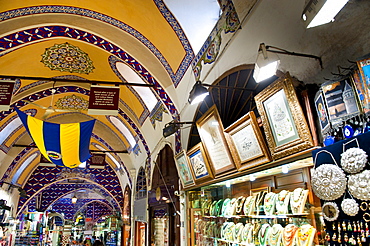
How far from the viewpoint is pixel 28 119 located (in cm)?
622

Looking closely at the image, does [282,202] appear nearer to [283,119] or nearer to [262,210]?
[262,210]

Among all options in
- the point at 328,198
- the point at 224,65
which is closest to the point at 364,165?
the point at 328,198

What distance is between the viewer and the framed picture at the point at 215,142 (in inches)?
163

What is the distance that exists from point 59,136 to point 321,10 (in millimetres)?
6156

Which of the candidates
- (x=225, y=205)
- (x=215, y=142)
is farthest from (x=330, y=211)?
(x=225, y=205)

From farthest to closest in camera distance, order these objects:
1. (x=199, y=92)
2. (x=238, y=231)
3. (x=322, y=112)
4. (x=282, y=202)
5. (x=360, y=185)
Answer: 1. (x=238, y=231)
2. (x=199, y=92)
3. (x=282, y=202)
4. (x=322, y=112)
5. (x=360, y=185)

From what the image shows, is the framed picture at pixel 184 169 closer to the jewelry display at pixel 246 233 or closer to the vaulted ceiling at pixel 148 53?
the vaulted ceiling at pixel 148 53

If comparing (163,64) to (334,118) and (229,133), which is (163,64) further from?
(334,118)

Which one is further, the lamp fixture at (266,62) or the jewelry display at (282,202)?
the jewelry display at (282,202)

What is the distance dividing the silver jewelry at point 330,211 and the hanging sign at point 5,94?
582cm

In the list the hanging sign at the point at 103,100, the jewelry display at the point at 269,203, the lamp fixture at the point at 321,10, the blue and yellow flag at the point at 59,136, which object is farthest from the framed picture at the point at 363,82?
the blue and yellow flag at the point at 59,136

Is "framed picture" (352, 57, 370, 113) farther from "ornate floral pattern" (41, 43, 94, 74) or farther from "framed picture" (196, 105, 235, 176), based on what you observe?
"ornate floral pattern" (41, 43, 94, 74)

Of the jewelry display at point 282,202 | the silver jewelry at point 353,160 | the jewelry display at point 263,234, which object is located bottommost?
the jewelry display at point 263,234

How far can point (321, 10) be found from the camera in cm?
181
